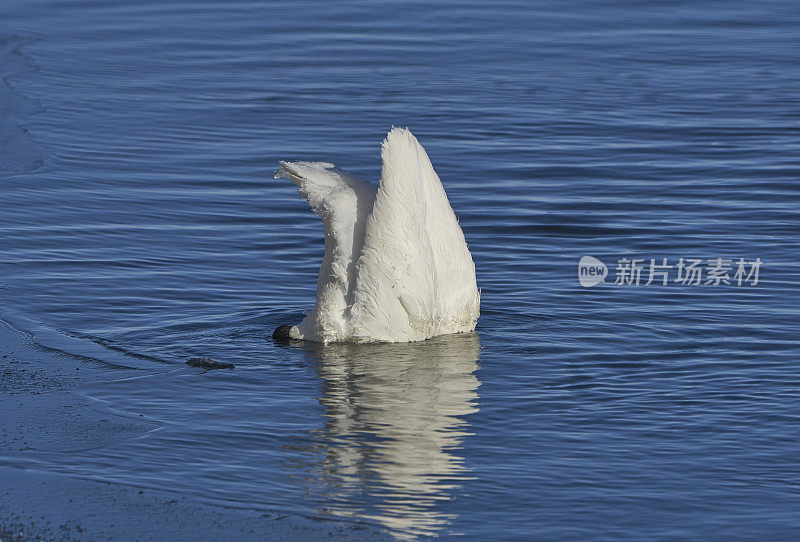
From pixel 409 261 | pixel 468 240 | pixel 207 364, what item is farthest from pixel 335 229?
pixel 468 240

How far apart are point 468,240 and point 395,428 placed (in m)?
5.76

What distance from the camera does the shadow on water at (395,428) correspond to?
7.98 metres

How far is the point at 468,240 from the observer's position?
48.8 feet

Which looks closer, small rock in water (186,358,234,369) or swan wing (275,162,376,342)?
small rock in water (186,358,234,369)

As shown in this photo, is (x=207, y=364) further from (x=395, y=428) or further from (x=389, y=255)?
(x=395, y=428)

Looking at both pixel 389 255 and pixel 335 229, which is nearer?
pixel 389 255

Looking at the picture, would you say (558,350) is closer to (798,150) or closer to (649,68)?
(798,150)

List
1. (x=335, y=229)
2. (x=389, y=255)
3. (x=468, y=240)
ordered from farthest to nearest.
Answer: (x=468, y=240) < (x=335, y=229) < (x=389, y=255)

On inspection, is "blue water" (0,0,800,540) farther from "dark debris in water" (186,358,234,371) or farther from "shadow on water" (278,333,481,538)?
"dark debris in water" (186,358,234,371)

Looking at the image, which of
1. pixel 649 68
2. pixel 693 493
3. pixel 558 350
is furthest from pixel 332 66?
pixel 693 493

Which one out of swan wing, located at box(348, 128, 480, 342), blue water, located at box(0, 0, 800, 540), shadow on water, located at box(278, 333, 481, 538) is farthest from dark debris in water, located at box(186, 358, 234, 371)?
swan wing, located at box(348, 128, 480, 342)

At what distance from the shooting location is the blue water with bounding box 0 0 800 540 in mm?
8461

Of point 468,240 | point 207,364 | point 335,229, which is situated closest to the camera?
point 207,364

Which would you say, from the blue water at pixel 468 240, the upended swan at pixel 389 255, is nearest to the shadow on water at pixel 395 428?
the blue water at pixel 468 240
